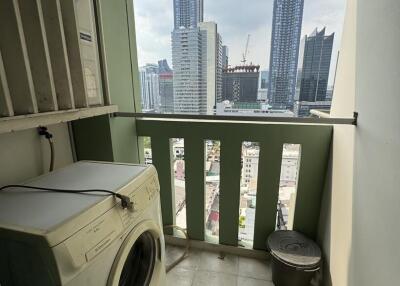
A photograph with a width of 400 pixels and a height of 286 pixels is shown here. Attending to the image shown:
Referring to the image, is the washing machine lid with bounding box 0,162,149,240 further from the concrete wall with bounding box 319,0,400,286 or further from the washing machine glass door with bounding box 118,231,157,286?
the concrete wall with bounding box 319,0,400,286

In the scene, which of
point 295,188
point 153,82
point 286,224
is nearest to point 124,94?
point 153,82

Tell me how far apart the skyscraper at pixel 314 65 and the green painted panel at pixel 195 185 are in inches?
33.0

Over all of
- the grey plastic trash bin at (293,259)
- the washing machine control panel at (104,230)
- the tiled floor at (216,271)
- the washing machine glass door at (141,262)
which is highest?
the washing machine control panel at (104,230)

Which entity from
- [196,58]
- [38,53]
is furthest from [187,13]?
[38,53]

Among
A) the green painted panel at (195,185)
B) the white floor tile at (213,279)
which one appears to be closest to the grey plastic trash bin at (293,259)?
the white floor tile at (213,279)

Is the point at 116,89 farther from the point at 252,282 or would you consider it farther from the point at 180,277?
the point at 252,282

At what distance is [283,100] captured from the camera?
1556 millimetres

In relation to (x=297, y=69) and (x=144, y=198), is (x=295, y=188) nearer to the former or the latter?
(x=297, y=69)

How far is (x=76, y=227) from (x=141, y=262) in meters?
0.64

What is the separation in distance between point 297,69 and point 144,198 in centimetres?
131

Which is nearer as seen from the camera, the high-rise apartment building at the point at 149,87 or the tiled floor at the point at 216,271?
the tiled floor at the point at 216,271

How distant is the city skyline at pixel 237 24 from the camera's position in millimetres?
1423

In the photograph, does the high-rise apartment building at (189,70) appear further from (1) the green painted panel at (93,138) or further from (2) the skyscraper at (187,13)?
(1) the green painted panel at (93,138)

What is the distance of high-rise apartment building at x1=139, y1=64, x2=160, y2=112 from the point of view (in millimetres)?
1843
